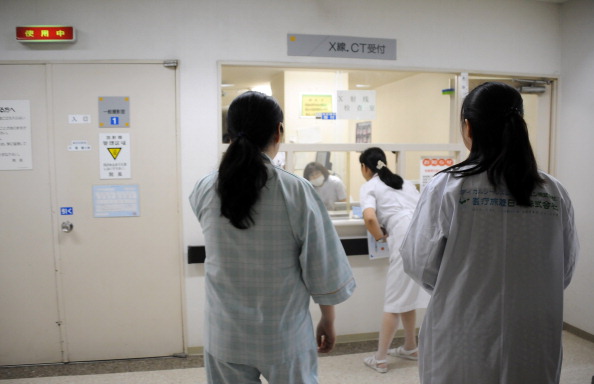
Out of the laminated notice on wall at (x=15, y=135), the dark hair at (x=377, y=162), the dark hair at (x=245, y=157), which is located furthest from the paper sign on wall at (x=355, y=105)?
the laminated notice on wall at (x=15, y=135)

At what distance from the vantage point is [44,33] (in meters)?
2.71

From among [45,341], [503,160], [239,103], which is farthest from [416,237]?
[45,341]

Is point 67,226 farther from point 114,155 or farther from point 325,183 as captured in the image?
point 325,183

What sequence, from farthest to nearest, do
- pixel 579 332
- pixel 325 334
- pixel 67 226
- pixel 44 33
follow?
pixel 579 332 < pixel 67 226 < pixel 44 33 < pixel 325 334

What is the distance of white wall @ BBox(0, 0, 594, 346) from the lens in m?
2.79

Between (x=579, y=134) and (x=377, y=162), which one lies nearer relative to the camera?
(x=377, y=162)

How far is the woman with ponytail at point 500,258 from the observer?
1158mm

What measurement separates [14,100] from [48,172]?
0.51 m

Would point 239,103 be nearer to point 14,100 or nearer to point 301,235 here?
point 301,235

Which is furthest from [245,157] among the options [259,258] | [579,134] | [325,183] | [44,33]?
[579,134]

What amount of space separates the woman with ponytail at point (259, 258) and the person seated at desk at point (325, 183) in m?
1.98

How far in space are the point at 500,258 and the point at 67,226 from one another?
268 cm

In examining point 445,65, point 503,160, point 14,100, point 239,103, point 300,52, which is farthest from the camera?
point 445,65

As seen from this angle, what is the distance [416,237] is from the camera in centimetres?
129
